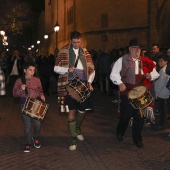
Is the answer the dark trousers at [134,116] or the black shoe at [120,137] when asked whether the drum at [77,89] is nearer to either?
the dark trousers at [134,116]

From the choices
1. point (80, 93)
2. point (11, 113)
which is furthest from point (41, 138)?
point (11, 113)

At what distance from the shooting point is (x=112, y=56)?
623 inches

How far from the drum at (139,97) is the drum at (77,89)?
80 cm

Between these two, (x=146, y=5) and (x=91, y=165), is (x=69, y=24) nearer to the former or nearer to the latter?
(x=146, y=5)

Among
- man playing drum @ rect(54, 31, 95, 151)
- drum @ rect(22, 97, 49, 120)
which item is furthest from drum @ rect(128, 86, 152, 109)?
drum @ rect(22, 97, 49, 120)

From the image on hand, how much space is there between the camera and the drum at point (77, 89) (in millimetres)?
6844

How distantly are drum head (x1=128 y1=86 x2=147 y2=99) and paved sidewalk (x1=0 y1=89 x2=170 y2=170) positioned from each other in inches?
38.1

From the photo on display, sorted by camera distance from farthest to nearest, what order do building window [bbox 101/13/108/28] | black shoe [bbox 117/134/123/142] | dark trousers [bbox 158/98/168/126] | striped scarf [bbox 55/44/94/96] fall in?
building window [bbox 101/13/108/28] < dark trousers [bbox 158/98/168/126] < black shoe [bbox 117/134/123/142] < striped scarf [bbox 55/44/94/96]

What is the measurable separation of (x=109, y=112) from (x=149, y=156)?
5031 millimetres

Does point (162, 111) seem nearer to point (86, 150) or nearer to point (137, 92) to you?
point (137, 92)

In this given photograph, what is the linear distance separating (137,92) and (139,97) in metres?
0.13

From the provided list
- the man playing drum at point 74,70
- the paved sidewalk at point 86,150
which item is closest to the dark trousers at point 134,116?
the paved sidewalk at point 86,150

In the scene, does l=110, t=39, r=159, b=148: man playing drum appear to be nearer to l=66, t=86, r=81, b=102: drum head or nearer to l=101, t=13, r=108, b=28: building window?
l=66, t=86, r=81, b=102: drum head

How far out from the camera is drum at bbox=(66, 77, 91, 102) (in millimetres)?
6844
